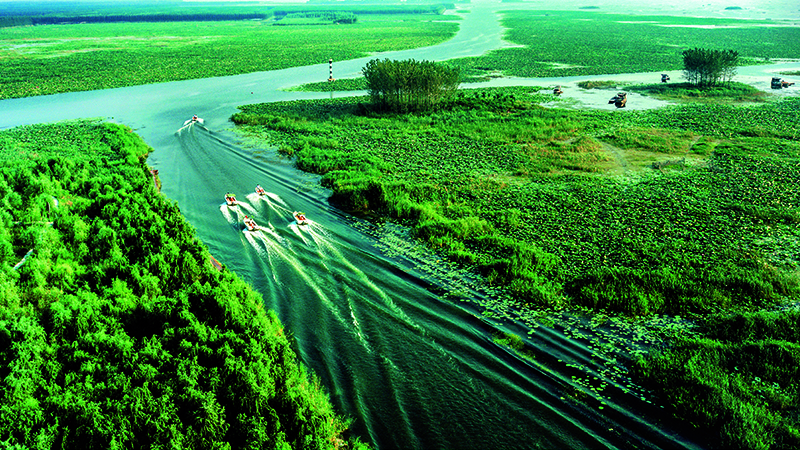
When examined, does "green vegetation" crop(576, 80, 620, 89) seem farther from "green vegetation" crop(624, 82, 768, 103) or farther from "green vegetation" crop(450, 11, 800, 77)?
"green vegetation" crop(450, 11, 800, 77)

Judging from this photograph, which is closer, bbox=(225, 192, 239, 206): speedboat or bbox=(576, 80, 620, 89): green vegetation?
bbox=(225, 192, 239, 206): speedboat

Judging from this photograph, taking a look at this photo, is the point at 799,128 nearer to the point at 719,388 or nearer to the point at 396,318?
the point at 719,388

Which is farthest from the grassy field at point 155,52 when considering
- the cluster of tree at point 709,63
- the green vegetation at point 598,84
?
the cluster of tree at point 709,63

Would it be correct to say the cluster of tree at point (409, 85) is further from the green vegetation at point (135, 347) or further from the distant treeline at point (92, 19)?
the distant treeline at point (92, 19)

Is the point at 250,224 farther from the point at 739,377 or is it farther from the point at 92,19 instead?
the point at 92,19

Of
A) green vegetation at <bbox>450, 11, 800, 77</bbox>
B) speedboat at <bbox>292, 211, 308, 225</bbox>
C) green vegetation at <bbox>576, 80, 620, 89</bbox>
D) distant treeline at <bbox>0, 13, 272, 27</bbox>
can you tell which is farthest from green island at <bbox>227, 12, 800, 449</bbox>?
distant treeline at <bbox>0, 13, 272, 27</bbox>
